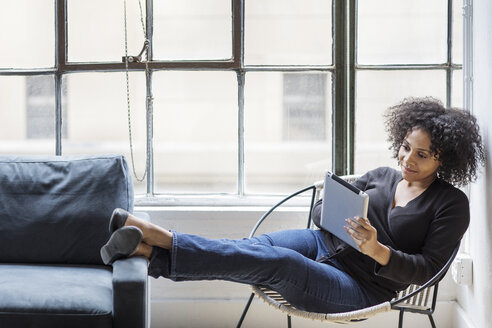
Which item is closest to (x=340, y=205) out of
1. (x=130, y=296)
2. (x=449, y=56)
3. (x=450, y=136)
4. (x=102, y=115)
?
(x=450, y=136)

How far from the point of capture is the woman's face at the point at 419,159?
216 cm

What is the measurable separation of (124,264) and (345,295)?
2.53ft

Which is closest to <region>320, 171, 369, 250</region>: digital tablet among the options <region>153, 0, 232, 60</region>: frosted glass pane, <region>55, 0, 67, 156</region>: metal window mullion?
<region>153, 0, 232, 60</region>: frosted glass pane

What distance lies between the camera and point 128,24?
9.75 feet

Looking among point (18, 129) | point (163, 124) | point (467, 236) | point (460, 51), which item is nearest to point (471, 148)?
point (467, 236)

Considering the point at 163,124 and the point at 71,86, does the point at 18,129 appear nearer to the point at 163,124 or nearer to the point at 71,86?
the point at 71,86

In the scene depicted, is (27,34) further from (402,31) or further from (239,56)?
(402,31)

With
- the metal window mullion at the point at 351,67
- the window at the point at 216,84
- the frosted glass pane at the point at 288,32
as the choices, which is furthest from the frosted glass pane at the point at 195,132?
the metal window mullion at the point at 351,67

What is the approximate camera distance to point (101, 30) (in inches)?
118

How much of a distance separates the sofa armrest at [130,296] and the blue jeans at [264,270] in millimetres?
53

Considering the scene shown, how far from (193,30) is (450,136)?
1.41 m

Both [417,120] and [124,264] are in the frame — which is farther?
[417,120]

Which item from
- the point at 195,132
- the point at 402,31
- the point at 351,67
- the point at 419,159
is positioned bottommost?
the point at 419,159

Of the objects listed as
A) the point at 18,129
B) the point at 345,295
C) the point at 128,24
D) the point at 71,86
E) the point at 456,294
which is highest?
the point at 128,24
